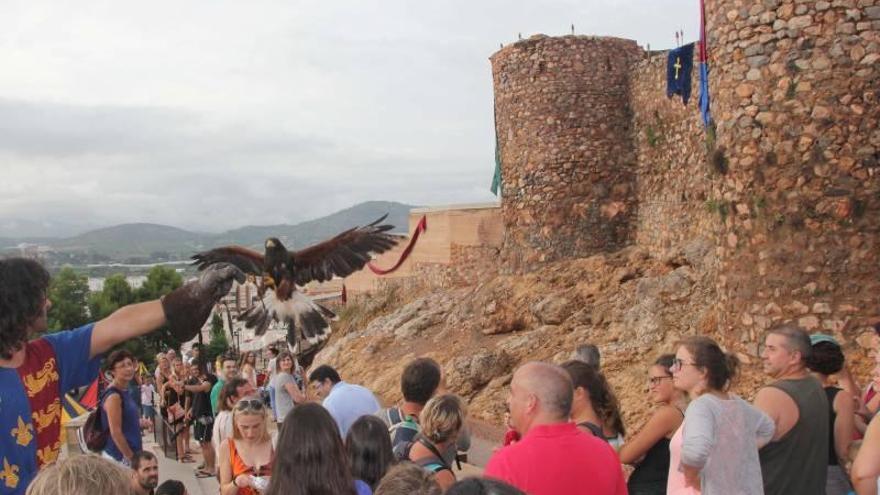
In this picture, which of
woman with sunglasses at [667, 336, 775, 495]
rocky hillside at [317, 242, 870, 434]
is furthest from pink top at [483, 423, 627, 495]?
rocky hillside at [317, 242, 870, 434]

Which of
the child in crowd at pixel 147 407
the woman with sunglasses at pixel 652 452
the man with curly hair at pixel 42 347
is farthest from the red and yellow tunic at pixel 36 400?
the child in crowd at pixel 147 407

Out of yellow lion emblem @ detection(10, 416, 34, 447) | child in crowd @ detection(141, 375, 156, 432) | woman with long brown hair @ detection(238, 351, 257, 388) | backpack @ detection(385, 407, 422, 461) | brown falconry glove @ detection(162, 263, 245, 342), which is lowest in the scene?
child in crowd @ detection(141, 375, 156, 432)

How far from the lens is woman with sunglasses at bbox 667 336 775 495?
4.04 meters

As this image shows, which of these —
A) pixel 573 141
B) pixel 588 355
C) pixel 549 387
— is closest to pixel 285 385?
pixel 588 355

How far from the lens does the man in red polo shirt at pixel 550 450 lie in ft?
11.7

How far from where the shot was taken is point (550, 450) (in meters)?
3.62

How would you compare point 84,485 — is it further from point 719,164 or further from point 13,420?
point 719,164

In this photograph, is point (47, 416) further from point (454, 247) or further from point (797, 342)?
point (454, 247)

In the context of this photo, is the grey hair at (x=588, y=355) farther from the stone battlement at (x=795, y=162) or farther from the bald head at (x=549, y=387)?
the stone battlement at (x=795, y=162)

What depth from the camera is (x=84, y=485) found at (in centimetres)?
249

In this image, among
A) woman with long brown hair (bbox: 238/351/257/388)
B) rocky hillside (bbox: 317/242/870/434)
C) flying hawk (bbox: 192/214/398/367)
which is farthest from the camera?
rocky hillside (bbox: 317/242/870/434)

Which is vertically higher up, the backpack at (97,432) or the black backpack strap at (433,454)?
the black backpack strap at (433,454)

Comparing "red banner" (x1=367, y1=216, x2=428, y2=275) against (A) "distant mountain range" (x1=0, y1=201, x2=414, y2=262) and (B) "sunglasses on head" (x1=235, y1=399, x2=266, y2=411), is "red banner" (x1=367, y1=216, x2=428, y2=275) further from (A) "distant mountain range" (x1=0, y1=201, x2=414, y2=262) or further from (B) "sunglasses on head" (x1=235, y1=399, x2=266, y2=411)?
(B) "sunglasses on head" (x1=235, y1=399, x2=266, y2=411)

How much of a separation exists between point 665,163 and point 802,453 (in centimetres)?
1205
